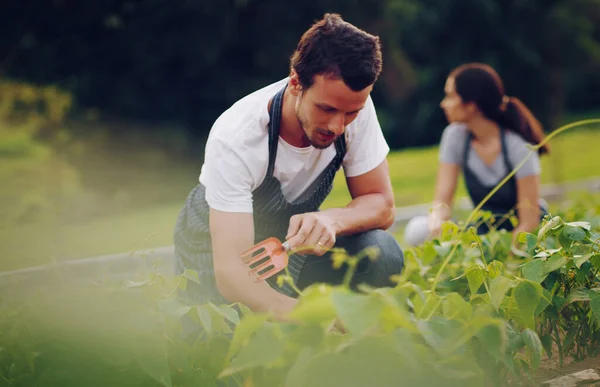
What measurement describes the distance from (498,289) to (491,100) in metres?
2.83

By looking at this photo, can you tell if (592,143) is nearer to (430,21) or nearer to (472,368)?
(430,21)

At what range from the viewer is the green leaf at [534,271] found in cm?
231

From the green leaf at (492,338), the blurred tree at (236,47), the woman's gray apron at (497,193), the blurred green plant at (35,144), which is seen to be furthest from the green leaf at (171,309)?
the blurred tree at (236,47)

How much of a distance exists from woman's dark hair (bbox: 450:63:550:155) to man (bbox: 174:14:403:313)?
194 centimetres

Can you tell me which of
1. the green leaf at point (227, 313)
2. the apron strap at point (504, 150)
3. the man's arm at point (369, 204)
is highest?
the green leaf at point (227, 313)

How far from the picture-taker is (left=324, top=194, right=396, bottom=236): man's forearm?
2.72m

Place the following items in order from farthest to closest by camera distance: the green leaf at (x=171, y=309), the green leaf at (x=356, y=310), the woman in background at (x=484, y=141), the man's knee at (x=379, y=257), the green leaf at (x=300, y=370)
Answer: the woman in background at (x=484, y=141) < the man's knee at (x=379, y=257) < the green leaf at (x=171, y=309) < the green leaf at (x=300, y=370) < the green leaf at (x=356, y=310)

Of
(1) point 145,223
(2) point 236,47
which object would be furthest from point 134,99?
(1) point 145,223

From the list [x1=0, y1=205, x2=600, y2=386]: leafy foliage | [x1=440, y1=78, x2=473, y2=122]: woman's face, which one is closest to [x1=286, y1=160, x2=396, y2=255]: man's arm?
[x1=0, y1=205, x2=600, y2=386]: leafy foliage

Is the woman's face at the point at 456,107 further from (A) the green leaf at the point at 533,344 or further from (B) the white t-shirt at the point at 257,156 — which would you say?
(A) the green leaf at the point at 533,344

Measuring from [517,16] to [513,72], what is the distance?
172 cm

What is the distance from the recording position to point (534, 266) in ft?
7.63

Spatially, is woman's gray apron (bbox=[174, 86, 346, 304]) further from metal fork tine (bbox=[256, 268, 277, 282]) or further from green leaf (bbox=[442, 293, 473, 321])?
green leaf (bbox=[442, 293, 473, 321])

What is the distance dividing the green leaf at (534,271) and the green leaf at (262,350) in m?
1.02
